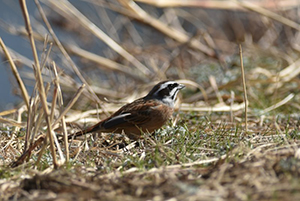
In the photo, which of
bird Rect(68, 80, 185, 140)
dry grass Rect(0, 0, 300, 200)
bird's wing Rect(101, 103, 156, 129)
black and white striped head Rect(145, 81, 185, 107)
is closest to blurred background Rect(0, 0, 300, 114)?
dry grass Rect(0, 0, 300, 200)

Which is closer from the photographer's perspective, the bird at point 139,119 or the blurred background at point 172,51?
the bird at point 139,119

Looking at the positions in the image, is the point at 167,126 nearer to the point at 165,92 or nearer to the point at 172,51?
Result: the point at 165,92

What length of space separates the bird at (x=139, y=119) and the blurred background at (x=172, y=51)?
1.21 m

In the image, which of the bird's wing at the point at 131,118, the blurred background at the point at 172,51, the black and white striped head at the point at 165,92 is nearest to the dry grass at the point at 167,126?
the blurred background at the point at 172,51

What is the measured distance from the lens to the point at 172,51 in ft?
27.9

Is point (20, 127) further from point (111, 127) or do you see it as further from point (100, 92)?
point (100, 92)

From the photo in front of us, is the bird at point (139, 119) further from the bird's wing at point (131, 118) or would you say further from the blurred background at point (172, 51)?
the blurred background at point (172, 51)

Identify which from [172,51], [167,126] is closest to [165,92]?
[167,126]

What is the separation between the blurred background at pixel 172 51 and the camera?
6.49m

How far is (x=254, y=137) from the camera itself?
3855mm

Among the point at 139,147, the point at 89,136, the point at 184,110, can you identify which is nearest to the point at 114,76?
the point at 184,110

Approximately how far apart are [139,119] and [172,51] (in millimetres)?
4132

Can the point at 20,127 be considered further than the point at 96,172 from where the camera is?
Yes

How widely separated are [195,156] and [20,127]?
1976 millimetres
